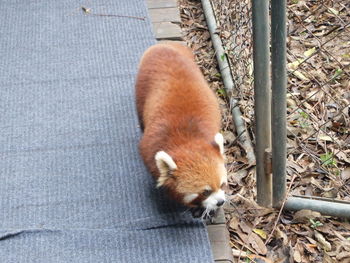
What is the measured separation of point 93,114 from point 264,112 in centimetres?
111

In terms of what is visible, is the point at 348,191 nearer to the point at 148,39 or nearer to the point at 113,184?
the point at 113,184

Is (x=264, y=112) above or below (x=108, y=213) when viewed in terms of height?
above

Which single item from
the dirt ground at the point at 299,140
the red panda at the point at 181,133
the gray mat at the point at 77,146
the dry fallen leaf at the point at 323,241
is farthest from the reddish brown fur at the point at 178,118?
the dry fallen leaf at the point at 323,241

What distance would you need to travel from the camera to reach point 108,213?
8.68ft

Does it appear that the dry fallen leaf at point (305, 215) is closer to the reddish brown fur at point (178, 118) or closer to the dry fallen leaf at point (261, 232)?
the dry fallen leaf at point (261, 232)

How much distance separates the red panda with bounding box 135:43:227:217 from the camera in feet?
7.98

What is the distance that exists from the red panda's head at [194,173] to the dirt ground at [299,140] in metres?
0.40

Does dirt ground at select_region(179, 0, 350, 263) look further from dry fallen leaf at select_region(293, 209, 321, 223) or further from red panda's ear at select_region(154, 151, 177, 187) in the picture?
red panda's ear at select_region(154, 151, 177, 187)

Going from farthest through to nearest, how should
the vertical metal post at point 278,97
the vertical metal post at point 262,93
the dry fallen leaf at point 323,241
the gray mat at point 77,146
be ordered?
1. the dry fallen leaf at point 323,241
2. the gray mat at point 77,146
3. the vertical metal post at point 262,93
4. the vertical metal post at point 278,97

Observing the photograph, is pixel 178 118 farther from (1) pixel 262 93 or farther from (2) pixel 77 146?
(2) pixel 77 146

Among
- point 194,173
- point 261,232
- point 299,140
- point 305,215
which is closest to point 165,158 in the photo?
point 194,173

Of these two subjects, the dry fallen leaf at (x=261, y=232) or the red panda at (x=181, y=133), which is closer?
the red panda at (x=181, y=133)

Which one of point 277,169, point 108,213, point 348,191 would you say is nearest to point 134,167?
point 108,213

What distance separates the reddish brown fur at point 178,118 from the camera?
2438 millimetres
